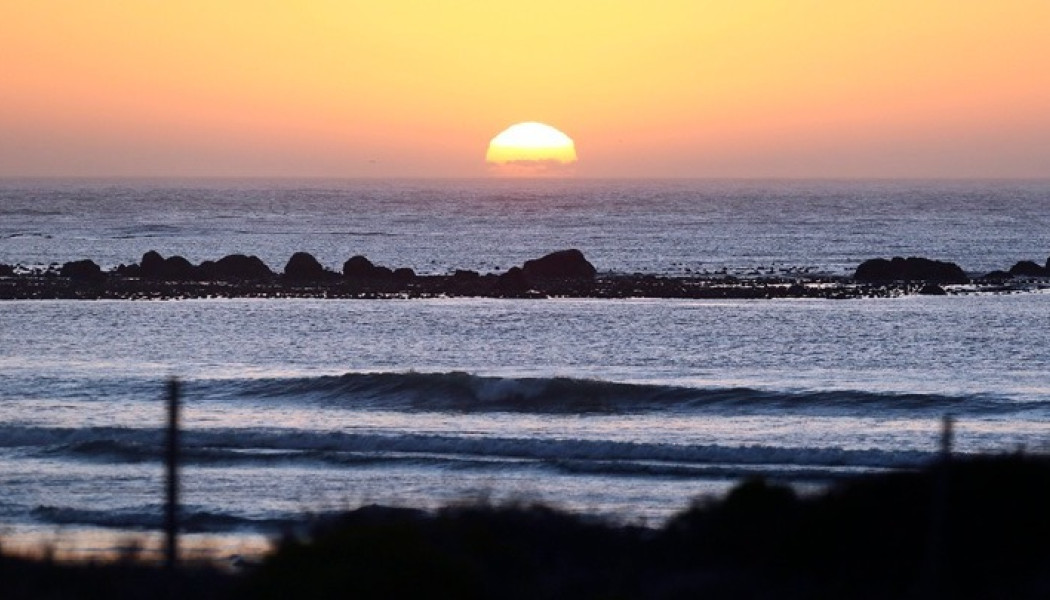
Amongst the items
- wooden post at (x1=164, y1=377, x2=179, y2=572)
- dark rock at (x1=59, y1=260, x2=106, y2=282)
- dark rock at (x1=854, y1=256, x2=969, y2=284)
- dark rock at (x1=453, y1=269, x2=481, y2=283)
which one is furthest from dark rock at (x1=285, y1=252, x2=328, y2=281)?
wooden post at (x1=164, y1=377, x2=179, y2=572)

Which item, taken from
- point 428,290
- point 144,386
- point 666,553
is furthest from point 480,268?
point 666,553

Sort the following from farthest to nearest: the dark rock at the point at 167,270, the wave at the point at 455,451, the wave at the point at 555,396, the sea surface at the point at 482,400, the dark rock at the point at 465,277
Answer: the dark rock at the point at 167,270, the dark rock at the point at 465,277, the wave at the point at 555,396, the wave at the point at 455,451, the sea surface at the point at 482,400

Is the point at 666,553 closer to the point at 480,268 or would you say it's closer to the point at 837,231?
the point at 480,268

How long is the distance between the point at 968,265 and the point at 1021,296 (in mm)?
20355

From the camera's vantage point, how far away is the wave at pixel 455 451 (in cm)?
2327

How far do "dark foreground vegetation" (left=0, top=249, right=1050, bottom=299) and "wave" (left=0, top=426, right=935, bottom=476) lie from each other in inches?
1043

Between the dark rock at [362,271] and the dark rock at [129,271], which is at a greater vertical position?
the dark rock at [362,271]

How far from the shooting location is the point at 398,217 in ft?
436

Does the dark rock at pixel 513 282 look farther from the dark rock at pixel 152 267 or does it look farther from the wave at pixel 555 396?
the wave at pixel 555 396

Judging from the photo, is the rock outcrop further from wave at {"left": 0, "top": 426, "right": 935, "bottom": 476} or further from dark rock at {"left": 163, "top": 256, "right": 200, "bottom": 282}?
wave at {"left": 0, "top": 426, "right": 935, "bottom": 476}

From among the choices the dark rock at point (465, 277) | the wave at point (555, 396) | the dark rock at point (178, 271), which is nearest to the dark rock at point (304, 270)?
the dark rock at point (178, 271)

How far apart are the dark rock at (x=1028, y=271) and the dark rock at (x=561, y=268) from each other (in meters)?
18.2

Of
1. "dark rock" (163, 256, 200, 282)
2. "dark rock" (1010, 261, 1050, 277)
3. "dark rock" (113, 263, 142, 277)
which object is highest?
"dark rock" (1010, 261, 1050, 277)

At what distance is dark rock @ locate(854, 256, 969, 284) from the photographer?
5806 cm
